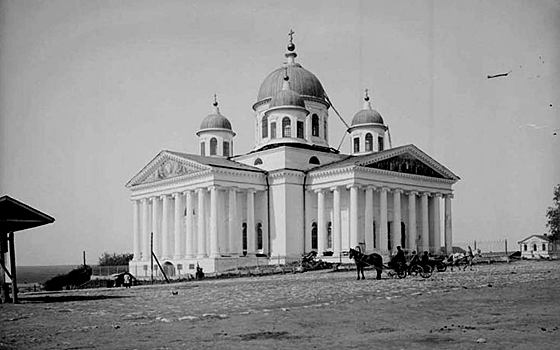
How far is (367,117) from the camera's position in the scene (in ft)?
206

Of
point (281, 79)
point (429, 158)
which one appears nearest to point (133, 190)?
point (281, 79)

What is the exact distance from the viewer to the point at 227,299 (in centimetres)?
1891

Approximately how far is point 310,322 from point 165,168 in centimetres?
4278

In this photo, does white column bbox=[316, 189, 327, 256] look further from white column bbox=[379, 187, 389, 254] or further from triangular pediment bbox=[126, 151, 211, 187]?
triangular pediment bbox=[126, 151, 211, 187]

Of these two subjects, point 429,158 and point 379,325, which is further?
point 429,158

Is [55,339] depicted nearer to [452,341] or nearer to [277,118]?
[452,341]

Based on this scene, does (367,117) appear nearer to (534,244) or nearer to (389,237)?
(389,237)

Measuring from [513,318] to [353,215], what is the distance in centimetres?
3618

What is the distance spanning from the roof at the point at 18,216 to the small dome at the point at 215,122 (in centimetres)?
4221

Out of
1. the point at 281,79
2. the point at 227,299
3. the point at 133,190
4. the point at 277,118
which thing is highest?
the point at 281,79

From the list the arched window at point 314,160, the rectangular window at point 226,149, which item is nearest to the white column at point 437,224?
the arched window at point 314,160

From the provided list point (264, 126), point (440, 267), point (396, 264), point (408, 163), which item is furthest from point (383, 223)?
point (396, 264)

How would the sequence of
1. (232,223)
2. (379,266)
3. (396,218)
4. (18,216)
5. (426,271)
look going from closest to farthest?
(18,216), (379,266), (426,271), (232,223), (396,218)

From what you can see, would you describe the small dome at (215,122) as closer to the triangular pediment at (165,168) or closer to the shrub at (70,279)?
the triangular pediment at (165,168)
